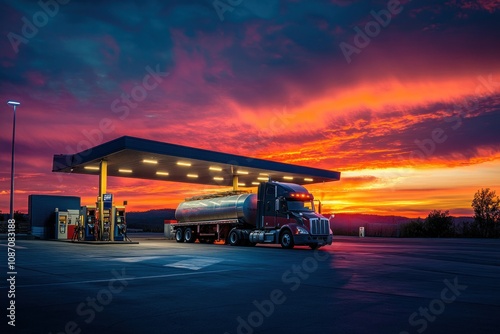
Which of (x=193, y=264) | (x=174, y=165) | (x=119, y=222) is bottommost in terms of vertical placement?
(x=193, y=264)

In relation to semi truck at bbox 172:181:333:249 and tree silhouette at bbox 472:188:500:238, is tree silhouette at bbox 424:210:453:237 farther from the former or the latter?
semi truck at bbox 172:181:333:249

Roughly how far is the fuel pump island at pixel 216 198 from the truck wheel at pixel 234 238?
60 millimetres

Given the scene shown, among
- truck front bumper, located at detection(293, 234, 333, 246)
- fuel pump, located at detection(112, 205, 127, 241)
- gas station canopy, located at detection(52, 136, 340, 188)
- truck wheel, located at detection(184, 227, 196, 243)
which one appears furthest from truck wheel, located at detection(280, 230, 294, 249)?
fuel pump, located at detection(112, 205, 127, 241)

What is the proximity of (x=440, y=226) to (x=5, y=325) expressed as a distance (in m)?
45.8

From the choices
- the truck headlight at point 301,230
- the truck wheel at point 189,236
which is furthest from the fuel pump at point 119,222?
the truck headlight at point 301,230

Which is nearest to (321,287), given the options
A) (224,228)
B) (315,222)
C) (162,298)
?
(162,298)

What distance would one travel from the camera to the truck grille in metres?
25.8

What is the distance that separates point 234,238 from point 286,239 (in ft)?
16.2

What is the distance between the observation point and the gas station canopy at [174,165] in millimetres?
30969

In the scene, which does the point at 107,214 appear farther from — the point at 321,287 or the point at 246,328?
the point at 246,328

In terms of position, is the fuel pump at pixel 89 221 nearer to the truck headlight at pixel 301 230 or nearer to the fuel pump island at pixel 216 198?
the fuel pump island at pixel 216 198

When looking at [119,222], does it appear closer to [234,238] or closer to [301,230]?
[234,238]

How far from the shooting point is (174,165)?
1464 inches

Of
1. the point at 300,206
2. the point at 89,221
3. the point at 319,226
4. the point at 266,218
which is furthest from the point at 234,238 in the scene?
the point at 89,221
